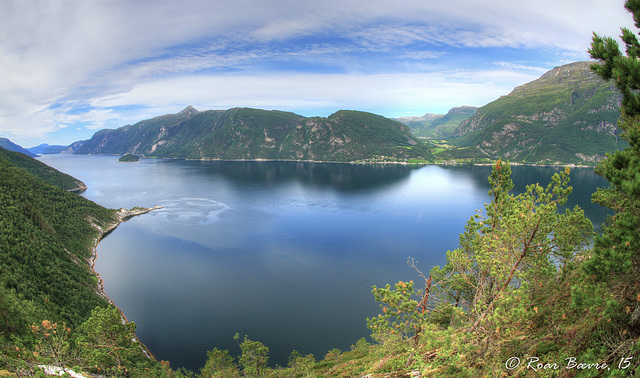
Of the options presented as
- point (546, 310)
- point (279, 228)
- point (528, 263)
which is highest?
point (528, 263)

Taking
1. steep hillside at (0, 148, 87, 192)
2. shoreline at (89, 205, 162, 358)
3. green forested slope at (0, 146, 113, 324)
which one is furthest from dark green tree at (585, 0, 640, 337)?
steep hillside at (0, 148, 87, 192)

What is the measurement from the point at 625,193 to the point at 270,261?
5917 cm

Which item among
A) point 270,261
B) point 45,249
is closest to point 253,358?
point 270,261

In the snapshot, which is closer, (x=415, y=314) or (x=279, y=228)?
(x=415, y=314)

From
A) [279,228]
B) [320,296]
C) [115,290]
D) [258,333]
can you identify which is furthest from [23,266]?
[279,228]

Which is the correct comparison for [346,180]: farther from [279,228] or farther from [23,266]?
[23,266]

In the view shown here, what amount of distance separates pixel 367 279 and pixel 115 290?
4765cm

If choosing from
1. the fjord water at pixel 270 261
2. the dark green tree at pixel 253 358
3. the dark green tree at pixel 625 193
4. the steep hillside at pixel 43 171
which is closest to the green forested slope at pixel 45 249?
the fjord water at pixel 270 261

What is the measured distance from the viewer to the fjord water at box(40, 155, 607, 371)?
40.0 m

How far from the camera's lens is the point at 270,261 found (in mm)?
61406

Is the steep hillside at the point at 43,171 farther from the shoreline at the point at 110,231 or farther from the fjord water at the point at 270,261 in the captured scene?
the shoreline at the point at 110,231

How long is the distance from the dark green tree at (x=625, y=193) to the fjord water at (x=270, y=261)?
111ft

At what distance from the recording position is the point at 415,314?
40.8 ft

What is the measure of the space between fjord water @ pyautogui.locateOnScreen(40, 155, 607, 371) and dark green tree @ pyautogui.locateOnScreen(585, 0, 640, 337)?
33.9 m
